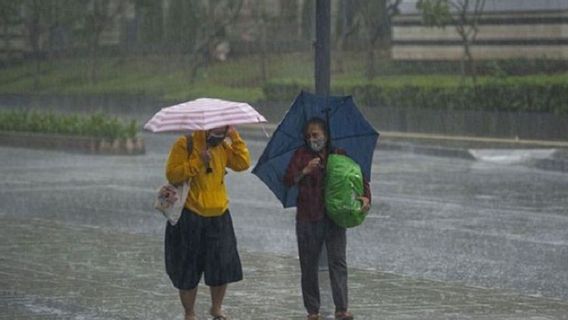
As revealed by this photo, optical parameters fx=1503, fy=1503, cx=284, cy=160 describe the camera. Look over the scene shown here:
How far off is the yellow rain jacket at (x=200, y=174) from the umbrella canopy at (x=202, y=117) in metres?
0.16

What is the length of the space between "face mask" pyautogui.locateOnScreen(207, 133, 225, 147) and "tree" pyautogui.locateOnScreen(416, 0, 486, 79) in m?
28.2

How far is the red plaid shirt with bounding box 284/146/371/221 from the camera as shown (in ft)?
34.3

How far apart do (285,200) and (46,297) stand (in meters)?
2.47

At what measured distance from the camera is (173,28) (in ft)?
192

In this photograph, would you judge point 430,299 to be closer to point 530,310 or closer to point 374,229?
point 530,310

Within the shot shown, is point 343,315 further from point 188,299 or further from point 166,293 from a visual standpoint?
point 166,293

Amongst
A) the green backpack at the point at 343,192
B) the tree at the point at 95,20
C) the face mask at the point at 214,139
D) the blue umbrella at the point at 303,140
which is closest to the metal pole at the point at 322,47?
the blue umbrella at the point at 303,140

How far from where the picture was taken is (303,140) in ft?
35.0

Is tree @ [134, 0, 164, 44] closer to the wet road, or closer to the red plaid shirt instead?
the wet road

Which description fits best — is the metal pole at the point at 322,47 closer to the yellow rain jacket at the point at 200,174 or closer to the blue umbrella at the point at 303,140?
the blue umbrella at the point at 303,140

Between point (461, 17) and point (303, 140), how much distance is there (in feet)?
101

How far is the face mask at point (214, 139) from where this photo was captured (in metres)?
10.4

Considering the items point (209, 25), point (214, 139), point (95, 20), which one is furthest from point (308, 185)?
point (95, 20)

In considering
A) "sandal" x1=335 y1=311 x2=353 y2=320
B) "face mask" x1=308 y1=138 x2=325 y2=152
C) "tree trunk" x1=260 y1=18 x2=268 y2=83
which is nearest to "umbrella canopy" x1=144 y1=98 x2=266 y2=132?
"face mask" x1=308 y1=138 x2=325 y2=152
